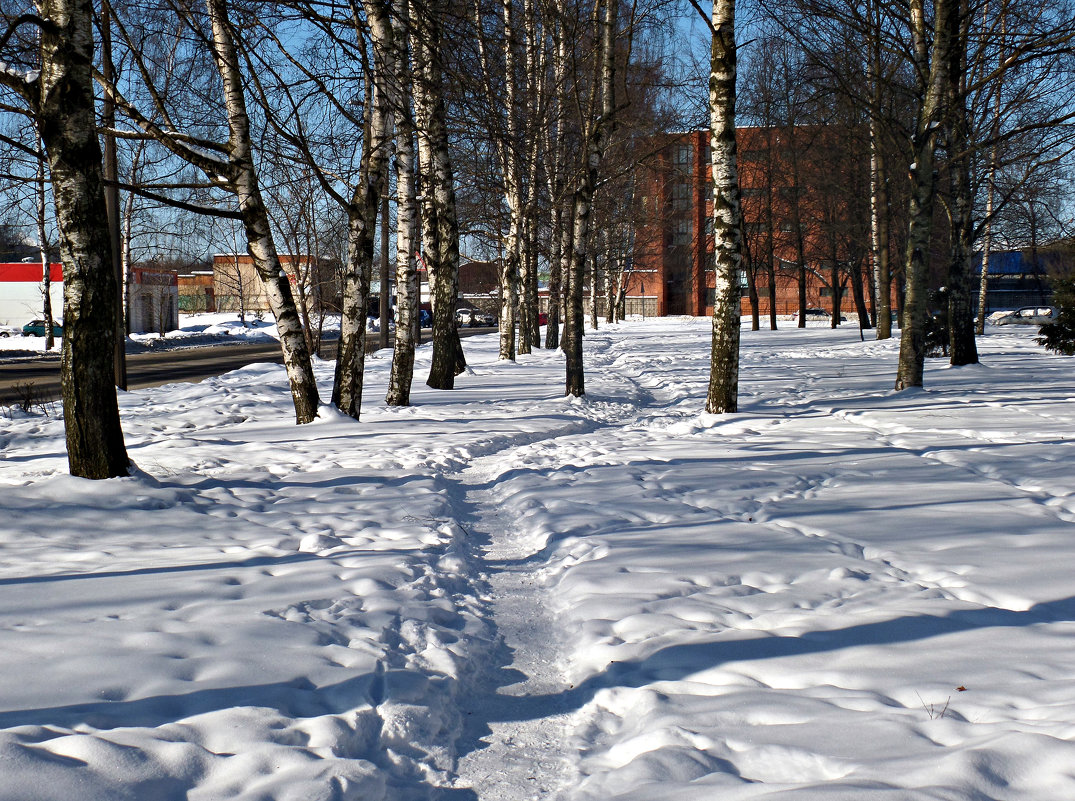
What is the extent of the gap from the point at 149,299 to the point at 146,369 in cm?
3182

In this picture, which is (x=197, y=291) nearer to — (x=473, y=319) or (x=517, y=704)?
(x=473, y=319)

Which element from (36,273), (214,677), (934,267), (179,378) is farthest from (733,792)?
(36,273)

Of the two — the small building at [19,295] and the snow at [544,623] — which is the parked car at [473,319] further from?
the snow at [544,623]

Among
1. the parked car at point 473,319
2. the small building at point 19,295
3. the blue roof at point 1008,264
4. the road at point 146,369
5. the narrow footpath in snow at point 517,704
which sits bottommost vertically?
the narrow footpath in snow at point 517,704

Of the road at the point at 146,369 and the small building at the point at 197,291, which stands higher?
the small building at the point at 197,291

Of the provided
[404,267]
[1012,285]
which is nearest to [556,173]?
[404,267]

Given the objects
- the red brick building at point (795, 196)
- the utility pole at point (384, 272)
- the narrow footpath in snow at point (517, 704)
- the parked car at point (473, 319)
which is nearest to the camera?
the narrow footpath in snow at point (517, 704)

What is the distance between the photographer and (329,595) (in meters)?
4.75

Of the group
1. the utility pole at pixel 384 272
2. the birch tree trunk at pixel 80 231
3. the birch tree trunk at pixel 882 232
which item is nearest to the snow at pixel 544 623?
the birch tree trunk at pixel 80 231

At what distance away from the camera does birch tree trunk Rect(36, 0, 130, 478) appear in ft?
20.9

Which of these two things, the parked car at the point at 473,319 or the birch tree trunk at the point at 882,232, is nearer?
the birch tree trunk at the point at 882,232

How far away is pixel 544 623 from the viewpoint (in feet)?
15.3

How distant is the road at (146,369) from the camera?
57.3 ft

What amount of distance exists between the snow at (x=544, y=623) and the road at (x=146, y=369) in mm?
9967
